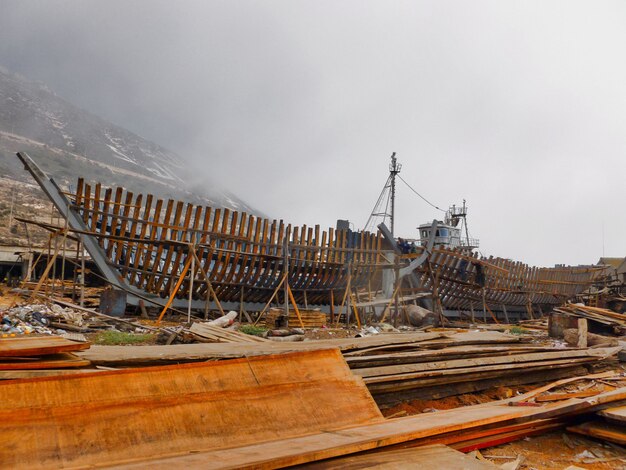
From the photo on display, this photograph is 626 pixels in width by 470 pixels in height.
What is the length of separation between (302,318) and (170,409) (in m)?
8.80

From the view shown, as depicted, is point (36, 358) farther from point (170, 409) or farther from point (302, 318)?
point (302, 318)

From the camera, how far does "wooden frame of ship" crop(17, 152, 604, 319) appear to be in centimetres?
1040

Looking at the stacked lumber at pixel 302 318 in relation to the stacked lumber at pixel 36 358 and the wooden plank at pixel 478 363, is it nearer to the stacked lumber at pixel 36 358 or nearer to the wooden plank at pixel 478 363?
the wooden plank at pixel 478 363

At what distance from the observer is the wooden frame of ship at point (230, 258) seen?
10.4 meters

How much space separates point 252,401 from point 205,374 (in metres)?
0.41

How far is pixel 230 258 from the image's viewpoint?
11906 mm

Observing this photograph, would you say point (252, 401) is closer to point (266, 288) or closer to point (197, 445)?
point (197, 445)

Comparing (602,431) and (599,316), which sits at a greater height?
(599,316)

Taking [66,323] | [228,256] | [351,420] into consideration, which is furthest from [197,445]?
[228,256]

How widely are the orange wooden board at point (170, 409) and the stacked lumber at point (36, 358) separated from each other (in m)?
0.26

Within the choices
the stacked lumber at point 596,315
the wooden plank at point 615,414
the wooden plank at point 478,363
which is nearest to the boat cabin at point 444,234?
the stacked lumber at point 596,315

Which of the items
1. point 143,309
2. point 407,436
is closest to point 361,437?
point 407,436

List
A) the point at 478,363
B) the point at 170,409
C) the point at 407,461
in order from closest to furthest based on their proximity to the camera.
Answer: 1. the point at 407,461
2. the point at 170,409
3. the point at 478,363

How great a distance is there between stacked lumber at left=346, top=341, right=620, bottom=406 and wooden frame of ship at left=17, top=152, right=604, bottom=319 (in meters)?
6.10
